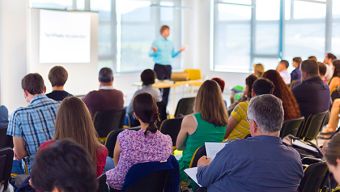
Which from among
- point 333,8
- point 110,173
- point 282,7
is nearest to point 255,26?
point 282,7

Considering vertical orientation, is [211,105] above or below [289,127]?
above

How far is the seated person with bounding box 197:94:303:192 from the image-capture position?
255cm

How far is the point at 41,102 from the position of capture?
147 inches

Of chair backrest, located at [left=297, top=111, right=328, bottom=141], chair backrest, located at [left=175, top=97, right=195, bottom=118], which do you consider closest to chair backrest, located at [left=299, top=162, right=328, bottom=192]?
chair backrest, located at [left=297, top=111, right=328, bottom=141]

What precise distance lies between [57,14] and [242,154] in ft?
22.3

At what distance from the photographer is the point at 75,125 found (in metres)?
2.95

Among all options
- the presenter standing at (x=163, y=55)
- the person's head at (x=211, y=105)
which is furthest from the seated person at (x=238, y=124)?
the presenter standing at (x=163, y=55)

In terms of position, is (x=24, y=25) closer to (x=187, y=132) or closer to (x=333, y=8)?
(x=187, y=132)

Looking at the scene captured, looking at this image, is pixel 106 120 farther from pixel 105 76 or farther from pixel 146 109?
pixel 146 109

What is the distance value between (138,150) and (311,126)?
2831 mm

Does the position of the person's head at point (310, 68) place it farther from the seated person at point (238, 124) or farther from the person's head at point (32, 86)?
the person's head at point (32, 86)

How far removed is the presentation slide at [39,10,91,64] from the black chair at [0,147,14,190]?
5632 millimetres

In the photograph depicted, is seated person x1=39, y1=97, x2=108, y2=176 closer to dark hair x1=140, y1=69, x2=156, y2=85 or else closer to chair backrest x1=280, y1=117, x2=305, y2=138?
chair backrest x1=280, y1=117, x2=305, y2=138

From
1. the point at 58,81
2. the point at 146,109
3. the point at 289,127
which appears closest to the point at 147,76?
the point at 58,81
